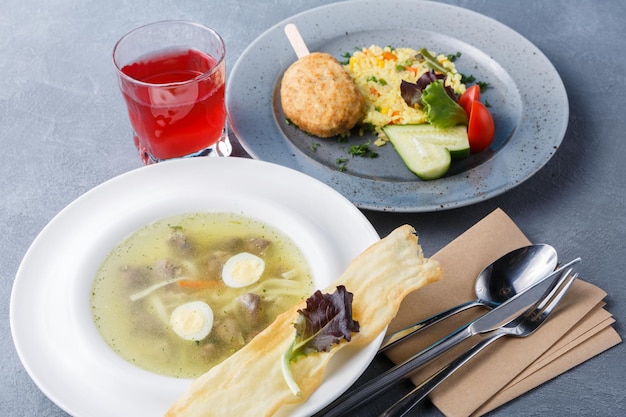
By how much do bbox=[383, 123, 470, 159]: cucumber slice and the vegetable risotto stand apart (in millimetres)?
53

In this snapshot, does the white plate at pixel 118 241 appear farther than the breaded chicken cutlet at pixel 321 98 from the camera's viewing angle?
No

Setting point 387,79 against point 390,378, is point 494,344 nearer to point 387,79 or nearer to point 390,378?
point 390,378

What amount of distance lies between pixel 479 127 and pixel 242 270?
1.12 metres

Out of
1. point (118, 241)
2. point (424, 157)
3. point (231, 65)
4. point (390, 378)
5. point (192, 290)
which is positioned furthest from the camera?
point (231, 65)

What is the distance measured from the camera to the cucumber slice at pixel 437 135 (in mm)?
2707

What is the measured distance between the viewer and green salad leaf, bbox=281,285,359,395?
1780 millimetres

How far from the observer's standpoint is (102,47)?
3.38m

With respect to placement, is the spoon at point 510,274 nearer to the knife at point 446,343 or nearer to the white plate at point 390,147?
the knife at point 446,343

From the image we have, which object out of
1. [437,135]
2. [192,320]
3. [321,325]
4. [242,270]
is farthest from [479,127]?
[192,320]

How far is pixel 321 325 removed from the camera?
182 centimetres

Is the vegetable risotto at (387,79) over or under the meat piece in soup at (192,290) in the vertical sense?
over

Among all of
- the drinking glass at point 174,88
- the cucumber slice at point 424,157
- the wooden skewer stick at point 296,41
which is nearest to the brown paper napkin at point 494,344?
the cucumber slice at point 424,157

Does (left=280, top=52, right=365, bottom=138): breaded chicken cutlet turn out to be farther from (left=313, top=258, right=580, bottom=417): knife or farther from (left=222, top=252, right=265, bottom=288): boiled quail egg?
(left=313, top=258, right=580, bottom=417): knife

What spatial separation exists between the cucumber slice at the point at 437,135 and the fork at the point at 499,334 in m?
0.68
